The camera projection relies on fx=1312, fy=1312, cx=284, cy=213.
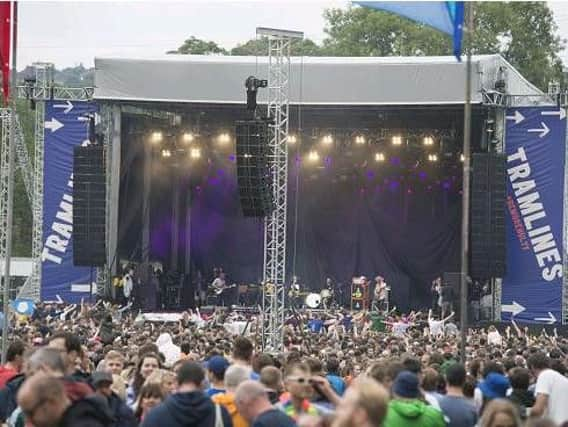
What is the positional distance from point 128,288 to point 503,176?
928cm

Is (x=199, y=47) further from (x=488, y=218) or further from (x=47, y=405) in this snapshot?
(x=47, y=405)

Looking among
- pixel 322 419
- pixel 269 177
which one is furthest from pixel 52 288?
pixel 322 419

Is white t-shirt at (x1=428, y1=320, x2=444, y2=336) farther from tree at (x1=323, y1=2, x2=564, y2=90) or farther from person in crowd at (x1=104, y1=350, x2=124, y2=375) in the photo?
tree at (x1=323, y1=2, x2=564, y2=90)

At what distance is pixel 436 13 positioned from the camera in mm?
11094

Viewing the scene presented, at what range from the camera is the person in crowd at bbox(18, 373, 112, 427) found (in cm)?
532

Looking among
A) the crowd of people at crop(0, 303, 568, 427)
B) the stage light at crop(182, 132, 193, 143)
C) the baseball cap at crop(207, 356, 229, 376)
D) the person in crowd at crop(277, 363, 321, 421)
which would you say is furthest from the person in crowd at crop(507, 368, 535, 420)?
the stage light at crop(182, 132, 193, 143)

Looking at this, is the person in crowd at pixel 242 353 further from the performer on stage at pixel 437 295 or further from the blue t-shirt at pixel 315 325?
the performer on stage at pixel 437 295

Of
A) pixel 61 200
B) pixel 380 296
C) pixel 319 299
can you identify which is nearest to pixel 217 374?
pixel 61 200

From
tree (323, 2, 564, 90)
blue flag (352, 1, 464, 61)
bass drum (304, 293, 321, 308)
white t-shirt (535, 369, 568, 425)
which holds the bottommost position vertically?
bass drum (304, 293, 321, 308)

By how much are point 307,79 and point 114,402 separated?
75.7 ft

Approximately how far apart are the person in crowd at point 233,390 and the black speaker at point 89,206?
872 inches

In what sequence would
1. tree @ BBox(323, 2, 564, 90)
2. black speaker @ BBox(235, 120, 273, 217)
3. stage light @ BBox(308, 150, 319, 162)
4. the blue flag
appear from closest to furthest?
the blue flag
black speaker @ BBox(235, 120, 273, 217)
stage light @ BBox(308, 150, 319, 162)
tree @ BBox(323, 2, 564, 90)

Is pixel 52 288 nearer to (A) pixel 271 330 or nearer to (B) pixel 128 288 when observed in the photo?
(B) pixel 128 288

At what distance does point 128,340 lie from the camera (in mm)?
17250
